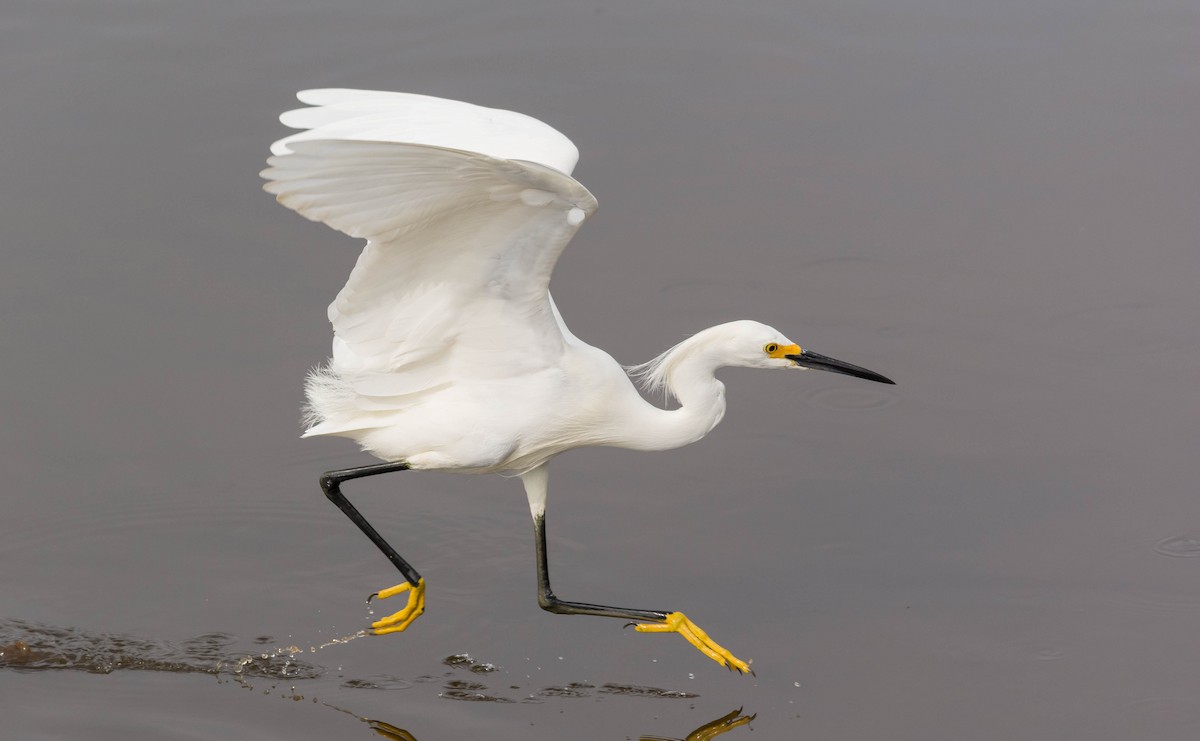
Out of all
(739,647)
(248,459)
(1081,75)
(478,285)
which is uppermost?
(1081,75)

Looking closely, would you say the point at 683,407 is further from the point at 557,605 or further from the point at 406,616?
the point at 406,616

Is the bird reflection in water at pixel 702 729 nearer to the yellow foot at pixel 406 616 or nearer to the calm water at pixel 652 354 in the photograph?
the calm water at pixel 652 354

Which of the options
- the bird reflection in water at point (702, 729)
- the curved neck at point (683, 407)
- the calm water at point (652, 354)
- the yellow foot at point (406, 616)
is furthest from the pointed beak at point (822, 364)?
the yellow foot at point (406, 616)

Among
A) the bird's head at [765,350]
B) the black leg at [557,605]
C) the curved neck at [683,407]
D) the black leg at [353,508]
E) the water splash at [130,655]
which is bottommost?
the water splash at [130,655]

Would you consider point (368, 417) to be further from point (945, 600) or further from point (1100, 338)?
point (1100, 338)

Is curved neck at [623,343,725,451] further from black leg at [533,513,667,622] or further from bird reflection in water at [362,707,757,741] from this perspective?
bird reflection in water at [362,707,757,741]

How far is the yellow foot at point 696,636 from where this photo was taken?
5184mm

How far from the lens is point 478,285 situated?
4.84m

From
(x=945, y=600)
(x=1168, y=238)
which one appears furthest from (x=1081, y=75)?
(x=945, y=600)

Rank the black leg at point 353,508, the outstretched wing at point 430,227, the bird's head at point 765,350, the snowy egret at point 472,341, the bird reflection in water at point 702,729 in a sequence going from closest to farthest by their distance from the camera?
the outstretched wing at point 430,227
the snowy egret at point 472,341
the bird reflection in water at point 702,729
the bird's head at point 765,350
the black leg at point 353,508

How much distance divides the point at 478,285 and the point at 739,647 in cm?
170

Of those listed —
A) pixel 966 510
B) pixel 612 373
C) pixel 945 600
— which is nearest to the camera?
pixel 612 373

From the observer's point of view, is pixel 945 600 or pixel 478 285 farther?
pixel 945 600

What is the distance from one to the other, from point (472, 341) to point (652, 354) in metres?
1.81
